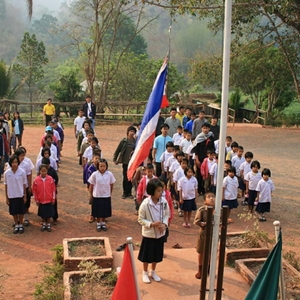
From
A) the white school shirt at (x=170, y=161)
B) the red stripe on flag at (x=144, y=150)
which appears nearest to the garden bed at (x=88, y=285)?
the red stripe on flag at (x=144, y=150)

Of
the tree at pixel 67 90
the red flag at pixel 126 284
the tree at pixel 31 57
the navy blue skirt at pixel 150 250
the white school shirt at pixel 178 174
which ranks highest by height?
the tree at pixel 31 57

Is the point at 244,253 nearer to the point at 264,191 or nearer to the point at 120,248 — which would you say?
the point at 120,248

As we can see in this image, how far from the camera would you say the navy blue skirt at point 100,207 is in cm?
756

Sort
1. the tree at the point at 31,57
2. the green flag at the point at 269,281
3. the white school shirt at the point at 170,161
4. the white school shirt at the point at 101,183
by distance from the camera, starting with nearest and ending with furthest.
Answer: the green flag at the point at 269,281 → the white school shirt at the point at 101,183 → the white school shirt at the point at 170,161 → the tree at the point at 31,57

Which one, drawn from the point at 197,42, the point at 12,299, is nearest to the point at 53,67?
the point at 197,42

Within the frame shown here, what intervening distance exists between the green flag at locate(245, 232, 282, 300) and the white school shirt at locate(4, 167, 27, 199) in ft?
15.0

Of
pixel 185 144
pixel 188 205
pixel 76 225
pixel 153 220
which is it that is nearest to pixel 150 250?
pixel 153 220

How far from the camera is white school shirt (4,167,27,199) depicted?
727 cm

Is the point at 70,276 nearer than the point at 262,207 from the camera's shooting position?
Yes

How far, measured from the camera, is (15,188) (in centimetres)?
731

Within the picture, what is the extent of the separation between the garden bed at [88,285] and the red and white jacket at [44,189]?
2.18 metres

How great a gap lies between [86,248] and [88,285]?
1.00m

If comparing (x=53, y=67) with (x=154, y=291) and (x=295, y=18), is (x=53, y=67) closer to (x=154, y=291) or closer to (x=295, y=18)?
(x=295, y=18)

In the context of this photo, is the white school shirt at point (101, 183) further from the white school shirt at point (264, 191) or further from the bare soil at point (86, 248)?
the white school shirt at point (264, 191)
